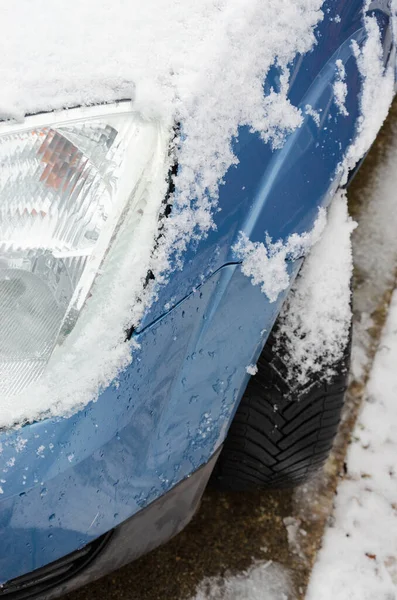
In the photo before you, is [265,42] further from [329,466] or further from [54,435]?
[329,466]

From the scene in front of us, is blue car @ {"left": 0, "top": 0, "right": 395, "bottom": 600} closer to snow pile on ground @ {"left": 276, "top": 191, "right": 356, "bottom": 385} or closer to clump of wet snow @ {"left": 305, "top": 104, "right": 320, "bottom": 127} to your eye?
clump of wet snow @ {"left": 305, "top": 104, "right": 320, "bottom": 127}

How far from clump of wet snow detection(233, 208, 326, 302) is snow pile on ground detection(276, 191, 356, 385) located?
22cm

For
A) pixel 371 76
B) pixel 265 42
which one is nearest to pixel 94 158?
pixel 265 42

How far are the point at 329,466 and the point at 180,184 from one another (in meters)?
1.34

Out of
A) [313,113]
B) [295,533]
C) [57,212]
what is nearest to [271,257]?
[313,113]

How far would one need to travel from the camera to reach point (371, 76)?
1594 millimetres

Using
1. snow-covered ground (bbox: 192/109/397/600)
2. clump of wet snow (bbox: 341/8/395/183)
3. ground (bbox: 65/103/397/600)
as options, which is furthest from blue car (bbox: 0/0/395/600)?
snow-covered ground (bbox: 192/109/397/600)

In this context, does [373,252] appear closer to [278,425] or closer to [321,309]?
[321,309]

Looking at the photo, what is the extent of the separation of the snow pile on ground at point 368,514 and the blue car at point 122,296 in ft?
2.77

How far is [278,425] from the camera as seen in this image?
5.64 ft

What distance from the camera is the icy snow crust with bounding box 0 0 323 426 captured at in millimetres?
1165

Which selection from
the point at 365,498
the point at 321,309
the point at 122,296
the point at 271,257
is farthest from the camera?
the point at 365,498

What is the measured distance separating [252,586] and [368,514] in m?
0.45

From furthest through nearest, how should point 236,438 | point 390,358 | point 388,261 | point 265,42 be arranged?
point 388,261 < point 390,358 < point 236,438 < point 265,42
